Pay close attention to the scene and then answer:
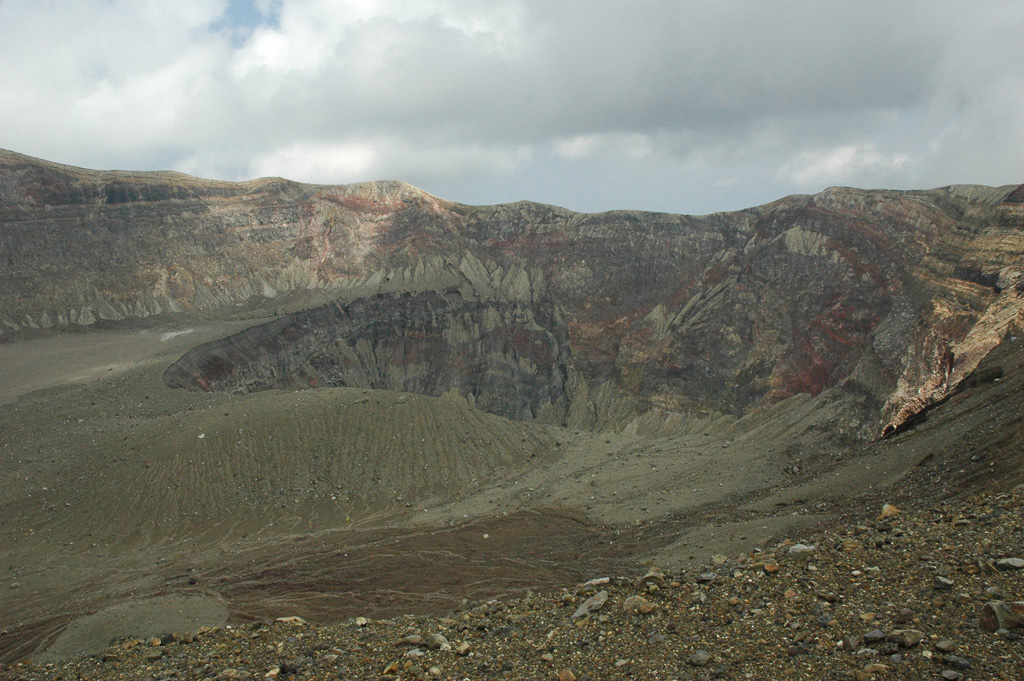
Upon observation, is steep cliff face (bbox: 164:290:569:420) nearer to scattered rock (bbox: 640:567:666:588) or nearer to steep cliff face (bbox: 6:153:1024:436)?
steep cliff face (bbox: 6:153:1024:436)

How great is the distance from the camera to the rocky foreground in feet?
24.9

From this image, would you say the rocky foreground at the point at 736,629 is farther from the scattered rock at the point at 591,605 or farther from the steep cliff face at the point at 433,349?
the steep cliff face at the point at 433,349

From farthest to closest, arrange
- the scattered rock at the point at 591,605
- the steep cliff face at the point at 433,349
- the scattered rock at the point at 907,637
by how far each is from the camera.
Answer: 1. the steep cliff face at the point at 433,349
2. the scattered rock at the point at 591,605
3. the scattered rock at the point at 907,637

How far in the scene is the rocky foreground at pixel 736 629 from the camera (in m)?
7.60

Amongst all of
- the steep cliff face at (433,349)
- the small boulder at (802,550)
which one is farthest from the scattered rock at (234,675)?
the steep cliff face at (433,349)

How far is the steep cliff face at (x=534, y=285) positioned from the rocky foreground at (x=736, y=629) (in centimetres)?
2311

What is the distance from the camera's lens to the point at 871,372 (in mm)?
34250

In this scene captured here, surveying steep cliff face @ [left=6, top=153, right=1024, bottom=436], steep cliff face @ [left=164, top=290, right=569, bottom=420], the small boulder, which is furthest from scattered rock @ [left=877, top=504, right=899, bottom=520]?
steep cliff face @ [left=164, top=290, right=569, bottom=420]

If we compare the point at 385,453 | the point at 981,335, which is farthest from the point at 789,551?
the point at 981,335

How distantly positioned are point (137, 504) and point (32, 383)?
52.1ft

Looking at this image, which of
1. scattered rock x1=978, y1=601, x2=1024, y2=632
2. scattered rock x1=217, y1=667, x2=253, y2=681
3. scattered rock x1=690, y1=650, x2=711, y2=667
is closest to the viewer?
scattered rock x1=978, y1=601, x2=1024, y2=632

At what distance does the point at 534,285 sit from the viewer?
56594 mm

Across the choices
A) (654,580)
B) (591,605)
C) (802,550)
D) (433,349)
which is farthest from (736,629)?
(433,349)

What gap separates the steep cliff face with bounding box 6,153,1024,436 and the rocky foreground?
23106 millimetres
